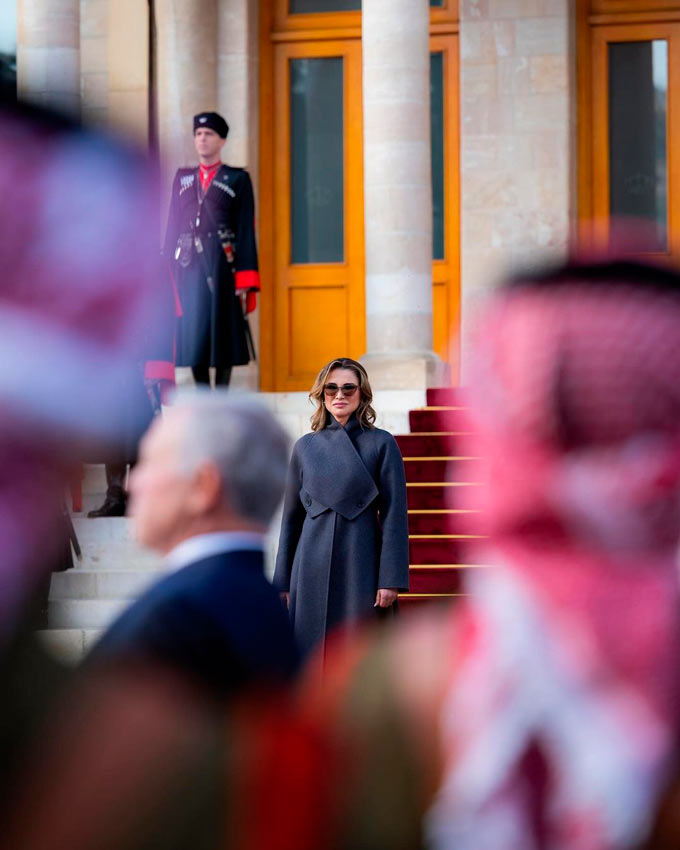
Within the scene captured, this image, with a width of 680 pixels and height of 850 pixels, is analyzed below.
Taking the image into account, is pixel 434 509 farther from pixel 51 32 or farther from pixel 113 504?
pixel 51 32

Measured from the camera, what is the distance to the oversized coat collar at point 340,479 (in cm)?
637

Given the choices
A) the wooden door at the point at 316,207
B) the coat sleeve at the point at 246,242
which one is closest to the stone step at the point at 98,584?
the coat sleeve at the point at 246,242

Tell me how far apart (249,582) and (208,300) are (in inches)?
334

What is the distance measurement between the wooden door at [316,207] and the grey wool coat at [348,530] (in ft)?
22.4

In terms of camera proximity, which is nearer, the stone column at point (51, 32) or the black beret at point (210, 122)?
the black beret at point (210, 122)

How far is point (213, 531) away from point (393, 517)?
4441 mm

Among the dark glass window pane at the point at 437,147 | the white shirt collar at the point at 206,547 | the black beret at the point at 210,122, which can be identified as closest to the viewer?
the white shirt collar at the point at 206,547

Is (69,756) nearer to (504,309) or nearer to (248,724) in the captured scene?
(248,724)

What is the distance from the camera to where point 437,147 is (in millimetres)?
12969

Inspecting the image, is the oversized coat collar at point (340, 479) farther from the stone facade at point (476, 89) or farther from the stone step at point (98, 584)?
the stone facade at point (476, 89)

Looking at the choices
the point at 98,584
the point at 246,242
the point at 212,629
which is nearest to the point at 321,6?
the point at 246,242

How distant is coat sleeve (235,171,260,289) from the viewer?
10227 millimetres

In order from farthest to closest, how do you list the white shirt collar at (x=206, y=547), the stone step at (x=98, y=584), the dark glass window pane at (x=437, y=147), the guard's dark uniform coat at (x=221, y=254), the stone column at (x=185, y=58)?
the dark glass window pane at (x=437, y=147) < the stone column at (x=185, y=58) < the guard's dark uniform coat at (x=221, y=254) < the stone step at (x=98, y=584) < the white shirt collar at (x=206, y=547)

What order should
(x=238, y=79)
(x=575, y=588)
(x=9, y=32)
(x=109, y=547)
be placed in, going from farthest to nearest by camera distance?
1. (x=238, y=79)
2. (x=9, y=32)
3. (x=109, y=547)
4. (x=575, y=588)
